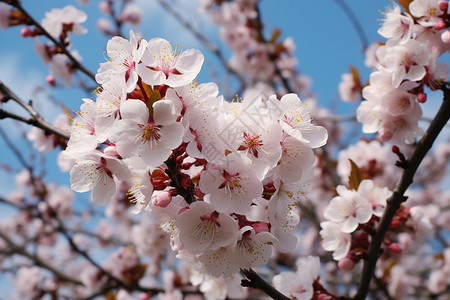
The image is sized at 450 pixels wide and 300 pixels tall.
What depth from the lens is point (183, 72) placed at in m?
1.25

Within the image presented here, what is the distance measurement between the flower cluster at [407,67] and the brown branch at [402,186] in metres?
A: 0.17

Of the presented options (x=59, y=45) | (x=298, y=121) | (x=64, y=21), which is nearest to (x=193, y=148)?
(x=298, y=121)

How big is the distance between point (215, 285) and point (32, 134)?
75.4 inches

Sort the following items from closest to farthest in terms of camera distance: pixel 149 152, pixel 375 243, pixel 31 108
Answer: pixel 149 152
pixel 375 243
pixel 31 108

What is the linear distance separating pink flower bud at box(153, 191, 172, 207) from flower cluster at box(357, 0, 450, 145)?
1278 millimetres

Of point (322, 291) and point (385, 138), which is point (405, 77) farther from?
point (322, 291)

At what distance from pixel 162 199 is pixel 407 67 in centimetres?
139

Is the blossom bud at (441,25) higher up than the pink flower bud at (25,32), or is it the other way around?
the blossom bud at (441,25)

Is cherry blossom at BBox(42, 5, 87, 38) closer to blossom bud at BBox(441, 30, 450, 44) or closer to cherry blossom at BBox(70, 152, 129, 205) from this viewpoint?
cherry blossom at BBox(70, 152, 129, 205)

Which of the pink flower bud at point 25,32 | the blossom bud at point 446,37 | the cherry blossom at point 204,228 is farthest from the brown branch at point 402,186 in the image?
the pink flower bud at point 25,32

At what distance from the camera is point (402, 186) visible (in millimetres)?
1677

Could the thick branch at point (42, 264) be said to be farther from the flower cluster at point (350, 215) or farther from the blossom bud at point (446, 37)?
the blossom bud at point (446, 37)

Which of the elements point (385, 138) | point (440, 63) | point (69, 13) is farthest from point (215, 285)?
point (69, 13)

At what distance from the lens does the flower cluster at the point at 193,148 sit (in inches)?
44.6
